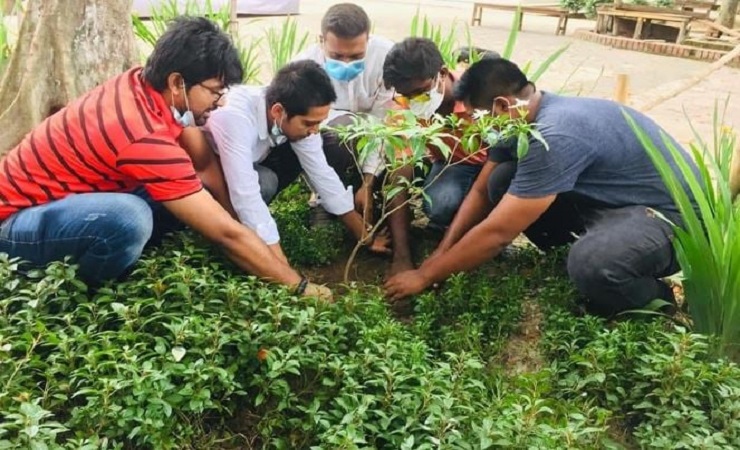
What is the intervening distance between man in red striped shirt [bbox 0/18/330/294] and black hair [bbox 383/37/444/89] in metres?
0.81

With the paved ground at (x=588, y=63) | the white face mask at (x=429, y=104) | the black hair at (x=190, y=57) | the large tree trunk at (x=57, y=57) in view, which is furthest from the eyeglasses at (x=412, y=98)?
the paved ground at (x=588, y=63)

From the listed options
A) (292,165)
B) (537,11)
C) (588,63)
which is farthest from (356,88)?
(537,11)

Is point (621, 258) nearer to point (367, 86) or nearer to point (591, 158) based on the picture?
point (591, 158)

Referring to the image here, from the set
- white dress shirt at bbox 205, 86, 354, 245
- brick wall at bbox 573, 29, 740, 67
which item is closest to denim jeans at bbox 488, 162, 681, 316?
white dress shirt at bbox 205, 86, 354, 245

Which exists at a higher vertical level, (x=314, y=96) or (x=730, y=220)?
(x=314, y=96)

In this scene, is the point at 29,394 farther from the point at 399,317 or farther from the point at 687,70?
the point at 687,70

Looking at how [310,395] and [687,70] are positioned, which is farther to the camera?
[687,70]

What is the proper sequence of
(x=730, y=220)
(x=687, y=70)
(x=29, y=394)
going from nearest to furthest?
1. (x=29, y=394)
2. (x=730, y=220)
3. (x=687, y=70)

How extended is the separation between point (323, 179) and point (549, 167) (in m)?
1.05

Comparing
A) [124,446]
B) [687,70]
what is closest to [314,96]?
[124,446]

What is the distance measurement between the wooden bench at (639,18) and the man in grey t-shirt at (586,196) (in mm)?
10811

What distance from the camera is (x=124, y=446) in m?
1.92

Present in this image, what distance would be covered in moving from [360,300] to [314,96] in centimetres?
83

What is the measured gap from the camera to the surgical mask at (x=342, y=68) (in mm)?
3439
